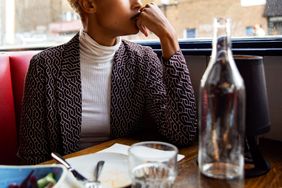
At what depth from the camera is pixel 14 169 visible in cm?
63

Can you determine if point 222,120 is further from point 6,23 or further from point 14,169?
point 6,23

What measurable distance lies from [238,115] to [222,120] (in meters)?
0.03

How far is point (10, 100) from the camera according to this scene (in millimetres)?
1474

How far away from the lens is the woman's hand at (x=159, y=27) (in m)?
1.09

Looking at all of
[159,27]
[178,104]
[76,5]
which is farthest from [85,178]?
[76,5]

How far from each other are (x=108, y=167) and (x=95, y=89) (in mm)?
453

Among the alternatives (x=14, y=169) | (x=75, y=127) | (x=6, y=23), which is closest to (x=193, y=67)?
(x=75, y=127)

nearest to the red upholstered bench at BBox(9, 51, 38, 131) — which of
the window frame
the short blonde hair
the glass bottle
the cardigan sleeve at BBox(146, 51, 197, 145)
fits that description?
the short blonde hair

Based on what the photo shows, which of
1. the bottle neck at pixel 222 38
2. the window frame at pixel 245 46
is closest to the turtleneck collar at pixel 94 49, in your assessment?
the window frame at pixel 245 46

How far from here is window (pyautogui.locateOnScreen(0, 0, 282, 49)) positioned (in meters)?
1.28

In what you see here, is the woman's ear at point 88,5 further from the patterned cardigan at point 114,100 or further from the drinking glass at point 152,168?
the drinking glass at point 152,168

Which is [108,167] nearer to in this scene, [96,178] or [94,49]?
[96,178]

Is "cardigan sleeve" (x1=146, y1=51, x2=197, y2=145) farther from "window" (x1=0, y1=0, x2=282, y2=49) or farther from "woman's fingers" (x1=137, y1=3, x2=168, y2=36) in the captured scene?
"window" (x1=0, y1=0, x2=282, y2=49)

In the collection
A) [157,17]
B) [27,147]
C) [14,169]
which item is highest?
[157,17]
